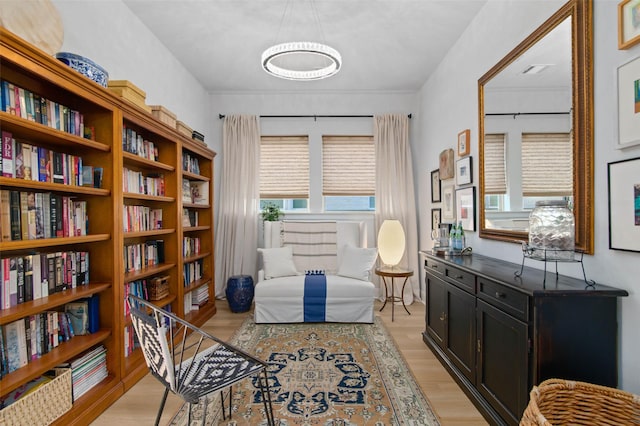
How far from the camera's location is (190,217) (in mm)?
3652

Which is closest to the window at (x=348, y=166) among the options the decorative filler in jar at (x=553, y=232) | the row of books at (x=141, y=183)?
the row of books at (x=141, y=183)

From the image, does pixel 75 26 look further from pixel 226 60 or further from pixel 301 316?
pixel 301 316

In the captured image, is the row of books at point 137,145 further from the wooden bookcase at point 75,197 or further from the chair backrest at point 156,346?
the chair backrest at point 156,346

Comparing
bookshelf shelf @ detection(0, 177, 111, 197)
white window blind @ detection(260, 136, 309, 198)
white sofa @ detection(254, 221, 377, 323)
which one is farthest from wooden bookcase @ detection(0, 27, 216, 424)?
white window blind @ detection(260, 136, 309, 198)

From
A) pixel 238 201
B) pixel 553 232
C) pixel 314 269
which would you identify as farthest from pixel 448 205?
pixel 238 201

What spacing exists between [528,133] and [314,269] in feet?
8.69

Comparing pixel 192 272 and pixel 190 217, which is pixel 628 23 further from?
pixel 192 272

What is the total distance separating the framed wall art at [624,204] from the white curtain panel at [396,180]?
294 cm

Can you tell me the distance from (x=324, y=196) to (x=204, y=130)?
1.89 metres

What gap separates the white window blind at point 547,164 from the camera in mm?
1810

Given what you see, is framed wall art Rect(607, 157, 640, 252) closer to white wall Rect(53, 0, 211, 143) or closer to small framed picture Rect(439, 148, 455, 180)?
small framed picture Rect(439, 148, 455, 180)

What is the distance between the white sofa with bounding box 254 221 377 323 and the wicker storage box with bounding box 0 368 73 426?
6.03 ft

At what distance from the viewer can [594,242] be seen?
1.63 metres

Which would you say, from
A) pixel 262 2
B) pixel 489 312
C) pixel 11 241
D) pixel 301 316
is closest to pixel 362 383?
pixel 489 312
